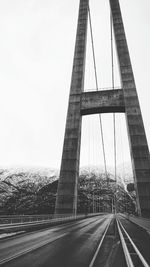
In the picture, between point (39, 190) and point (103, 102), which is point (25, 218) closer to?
point (103, 102)

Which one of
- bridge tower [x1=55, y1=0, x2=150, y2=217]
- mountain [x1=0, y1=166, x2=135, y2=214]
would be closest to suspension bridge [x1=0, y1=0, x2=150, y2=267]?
bridge tower [x1=55, y1=0, x2=150, y2=217]

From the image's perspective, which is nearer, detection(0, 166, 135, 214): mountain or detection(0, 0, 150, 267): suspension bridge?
detection(0, 0, 150, 267): suspension bridge

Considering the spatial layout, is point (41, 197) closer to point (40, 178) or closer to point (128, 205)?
point (40, 178)

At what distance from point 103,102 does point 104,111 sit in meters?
1.65

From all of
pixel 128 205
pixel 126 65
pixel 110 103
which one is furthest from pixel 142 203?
pixel 128 205

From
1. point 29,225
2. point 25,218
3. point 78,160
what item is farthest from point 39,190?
point 29,225

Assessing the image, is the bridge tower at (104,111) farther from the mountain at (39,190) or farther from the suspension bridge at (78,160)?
the mountain at (39,190)

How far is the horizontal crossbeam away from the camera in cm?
3061

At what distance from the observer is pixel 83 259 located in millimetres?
6289

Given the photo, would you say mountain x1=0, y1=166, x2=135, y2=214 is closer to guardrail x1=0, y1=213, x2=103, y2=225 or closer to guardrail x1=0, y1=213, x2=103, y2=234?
guardrail x1=0, y1=213, x2=103, y2=225

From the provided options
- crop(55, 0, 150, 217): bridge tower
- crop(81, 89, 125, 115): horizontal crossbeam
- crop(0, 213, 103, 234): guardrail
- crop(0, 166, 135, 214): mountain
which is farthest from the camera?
crop(0, 166, 135, 214): mountain

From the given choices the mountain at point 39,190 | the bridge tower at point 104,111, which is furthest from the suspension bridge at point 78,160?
the mountain at point 39,190

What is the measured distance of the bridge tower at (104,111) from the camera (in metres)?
24.8

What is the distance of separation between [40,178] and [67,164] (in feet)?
381
